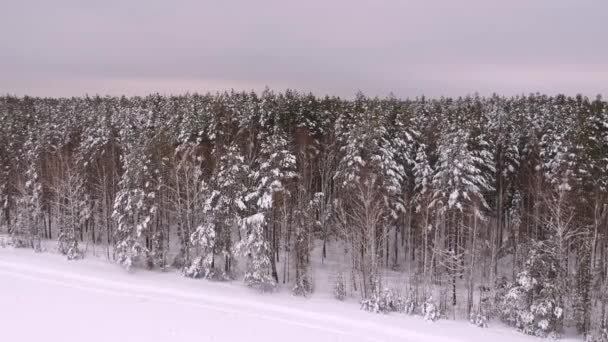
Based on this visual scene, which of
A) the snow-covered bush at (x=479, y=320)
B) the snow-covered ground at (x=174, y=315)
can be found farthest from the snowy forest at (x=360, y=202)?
the snow-covered ground at (x=174, y=315)

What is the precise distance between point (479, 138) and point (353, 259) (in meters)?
12.7

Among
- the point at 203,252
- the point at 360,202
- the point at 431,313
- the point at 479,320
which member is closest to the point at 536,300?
the point at 479,320

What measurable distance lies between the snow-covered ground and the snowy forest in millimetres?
1787

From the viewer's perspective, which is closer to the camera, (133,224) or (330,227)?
(133,224)

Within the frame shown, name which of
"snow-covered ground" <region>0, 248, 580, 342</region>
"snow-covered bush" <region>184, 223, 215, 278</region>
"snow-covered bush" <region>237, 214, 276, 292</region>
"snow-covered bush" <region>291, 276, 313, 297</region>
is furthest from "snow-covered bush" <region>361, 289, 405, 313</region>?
"snow-covered bush" <region>184, 223, 215, 278</region>

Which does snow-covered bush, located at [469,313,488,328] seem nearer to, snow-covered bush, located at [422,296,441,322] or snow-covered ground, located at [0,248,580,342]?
snow-covered ground, located at [0,248,580,342]

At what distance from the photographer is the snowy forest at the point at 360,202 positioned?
2798 centimetres

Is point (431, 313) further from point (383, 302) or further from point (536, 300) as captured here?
point (536, 300)

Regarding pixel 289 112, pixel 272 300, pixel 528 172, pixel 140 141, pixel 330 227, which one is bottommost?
pixel 272 300

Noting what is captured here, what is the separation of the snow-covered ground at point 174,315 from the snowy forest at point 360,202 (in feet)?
5.86

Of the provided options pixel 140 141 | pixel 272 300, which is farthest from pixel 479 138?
pixel 140 141

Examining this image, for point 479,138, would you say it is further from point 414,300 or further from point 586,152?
point 414,300

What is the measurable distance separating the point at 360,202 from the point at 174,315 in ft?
46.6

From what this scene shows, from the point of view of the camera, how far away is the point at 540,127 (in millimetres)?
42188
